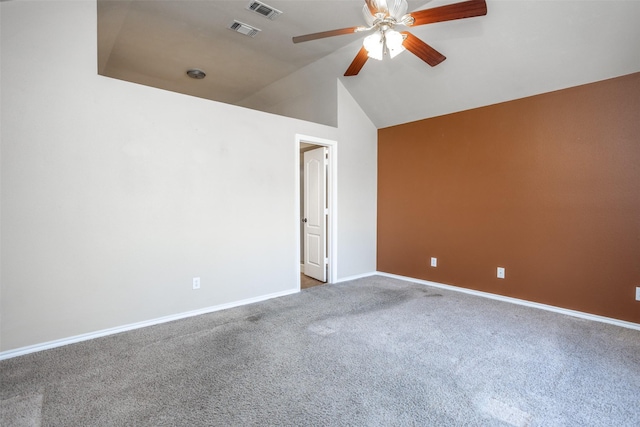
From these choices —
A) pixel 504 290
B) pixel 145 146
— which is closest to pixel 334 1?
pixel 145 146

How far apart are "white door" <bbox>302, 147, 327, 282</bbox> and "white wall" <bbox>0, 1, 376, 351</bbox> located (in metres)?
0.85

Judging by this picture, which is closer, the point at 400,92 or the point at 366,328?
the point at 366,328

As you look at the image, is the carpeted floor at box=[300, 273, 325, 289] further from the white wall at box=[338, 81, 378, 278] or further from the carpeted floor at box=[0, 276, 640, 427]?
the carpeted floor at box=[0, 276, 640, 427]

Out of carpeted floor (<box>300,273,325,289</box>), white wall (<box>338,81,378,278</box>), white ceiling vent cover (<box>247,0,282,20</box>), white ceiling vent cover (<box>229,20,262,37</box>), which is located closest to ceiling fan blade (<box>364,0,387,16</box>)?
white ceiling vent cover (<box>247,0,282,20</box>)

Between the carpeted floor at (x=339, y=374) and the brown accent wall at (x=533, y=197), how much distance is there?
49 cm

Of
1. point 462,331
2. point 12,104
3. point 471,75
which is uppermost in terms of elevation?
point 471,75

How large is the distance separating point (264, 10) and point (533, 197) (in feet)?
11.6

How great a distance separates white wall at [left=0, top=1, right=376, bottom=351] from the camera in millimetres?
2336

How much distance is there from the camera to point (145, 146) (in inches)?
113

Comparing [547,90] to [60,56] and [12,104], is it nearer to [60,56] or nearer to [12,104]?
[60,56]

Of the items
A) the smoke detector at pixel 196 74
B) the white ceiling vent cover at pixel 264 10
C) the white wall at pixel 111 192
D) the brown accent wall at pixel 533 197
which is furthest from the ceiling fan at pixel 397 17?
the smoke detector at pixel 196 74

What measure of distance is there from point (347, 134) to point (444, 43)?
5.70 ft

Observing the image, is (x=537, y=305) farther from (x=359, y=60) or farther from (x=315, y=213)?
(x=359, y=60)

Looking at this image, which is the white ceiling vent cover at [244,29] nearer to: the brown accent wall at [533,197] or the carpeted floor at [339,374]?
the brown accent wall at [533,197]
